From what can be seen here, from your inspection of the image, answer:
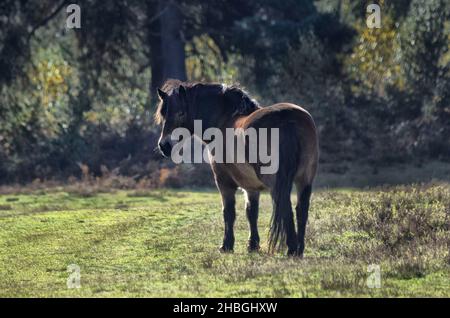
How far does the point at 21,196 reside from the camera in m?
24.8

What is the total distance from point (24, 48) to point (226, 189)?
695 inches

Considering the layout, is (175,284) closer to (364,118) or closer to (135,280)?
(135,280)

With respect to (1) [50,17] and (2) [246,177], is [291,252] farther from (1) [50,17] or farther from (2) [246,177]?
(1) [50,17]

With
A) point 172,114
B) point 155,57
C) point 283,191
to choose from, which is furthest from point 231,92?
point 155,57

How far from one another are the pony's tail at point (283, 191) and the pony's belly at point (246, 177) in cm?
69

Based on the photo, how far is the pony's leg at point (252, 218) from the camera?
13.3 m

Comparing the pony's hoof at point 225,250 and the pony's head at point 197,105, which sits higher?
the pony's head at point 197,105

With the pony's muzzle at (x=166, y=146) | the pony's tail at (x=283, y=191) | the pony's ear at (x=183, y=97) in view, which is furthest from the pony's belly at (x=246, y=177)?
the pony's ear at (x=183, y=97)

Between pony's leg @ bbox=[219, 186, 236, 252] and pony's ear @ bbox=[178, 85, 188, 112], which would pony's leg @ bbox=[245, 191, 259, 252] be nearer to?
pony's leg @ bbox=[219, 186, 236, 252]

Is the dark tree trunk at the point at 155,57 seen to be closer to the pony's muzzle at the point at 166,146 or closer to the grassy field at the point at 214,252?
the grassy field at the point at 214,252

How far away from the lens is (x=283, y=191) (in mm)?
11852

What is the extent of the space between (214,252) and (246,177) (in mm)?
1134
